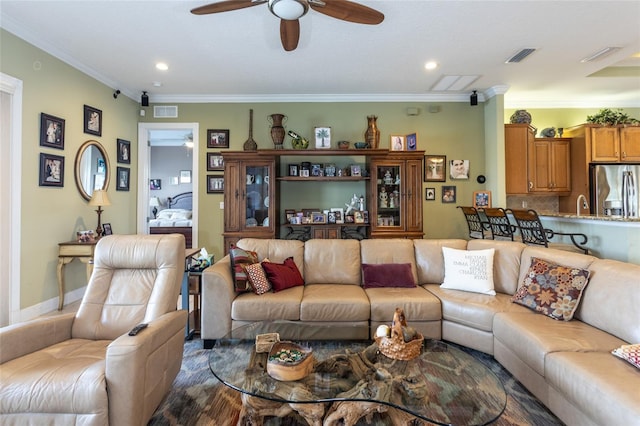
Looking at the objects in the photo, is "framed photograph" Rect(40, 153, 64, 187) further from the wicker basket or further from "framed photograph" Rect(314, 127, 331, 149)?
the wicker basket

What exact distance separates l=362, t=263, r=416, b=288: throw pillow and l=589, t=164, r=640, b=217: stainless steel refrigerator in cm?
403

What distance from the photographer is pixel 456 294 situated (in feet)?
8.92

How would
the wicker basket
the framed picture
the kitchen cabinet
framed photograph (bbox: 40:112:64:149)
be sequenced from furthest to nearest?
the framed picture < the kitchen cabinet < framed photograph (bbox: 40:112:64:149) < the wicker basket

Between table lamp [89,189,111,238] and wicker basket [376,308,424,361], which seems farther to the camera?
table lamp [89,189,111,238]

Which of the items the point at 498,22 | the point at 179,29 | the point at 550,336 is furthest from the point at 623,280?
the point at 179,29

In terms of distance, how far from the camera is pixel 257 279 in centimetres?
272

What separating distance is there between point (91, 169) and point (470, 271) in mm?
4751

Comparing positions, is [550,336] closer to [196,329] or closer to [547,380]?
[547,380]

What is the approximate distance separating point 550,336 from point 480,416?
932 millimetres

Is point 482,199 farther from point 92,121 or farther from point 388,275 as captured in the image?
point 92,121

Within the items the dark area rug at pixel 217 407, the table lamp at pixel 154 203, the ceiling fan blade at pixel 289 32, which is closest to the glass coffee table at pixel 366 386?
the dark area rug at pixel 217 407

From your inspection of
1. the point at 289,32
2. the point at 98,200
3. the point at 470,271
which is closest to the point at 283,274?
the point at 470,271

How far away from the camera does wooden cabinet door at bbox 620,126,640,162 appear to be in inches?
198


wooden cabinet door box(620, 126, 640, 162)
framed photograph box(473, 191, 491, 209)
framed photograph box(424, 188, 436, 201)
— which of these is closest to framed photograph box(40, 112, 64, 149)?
framed photograph box(424, 188, 436, 201)
